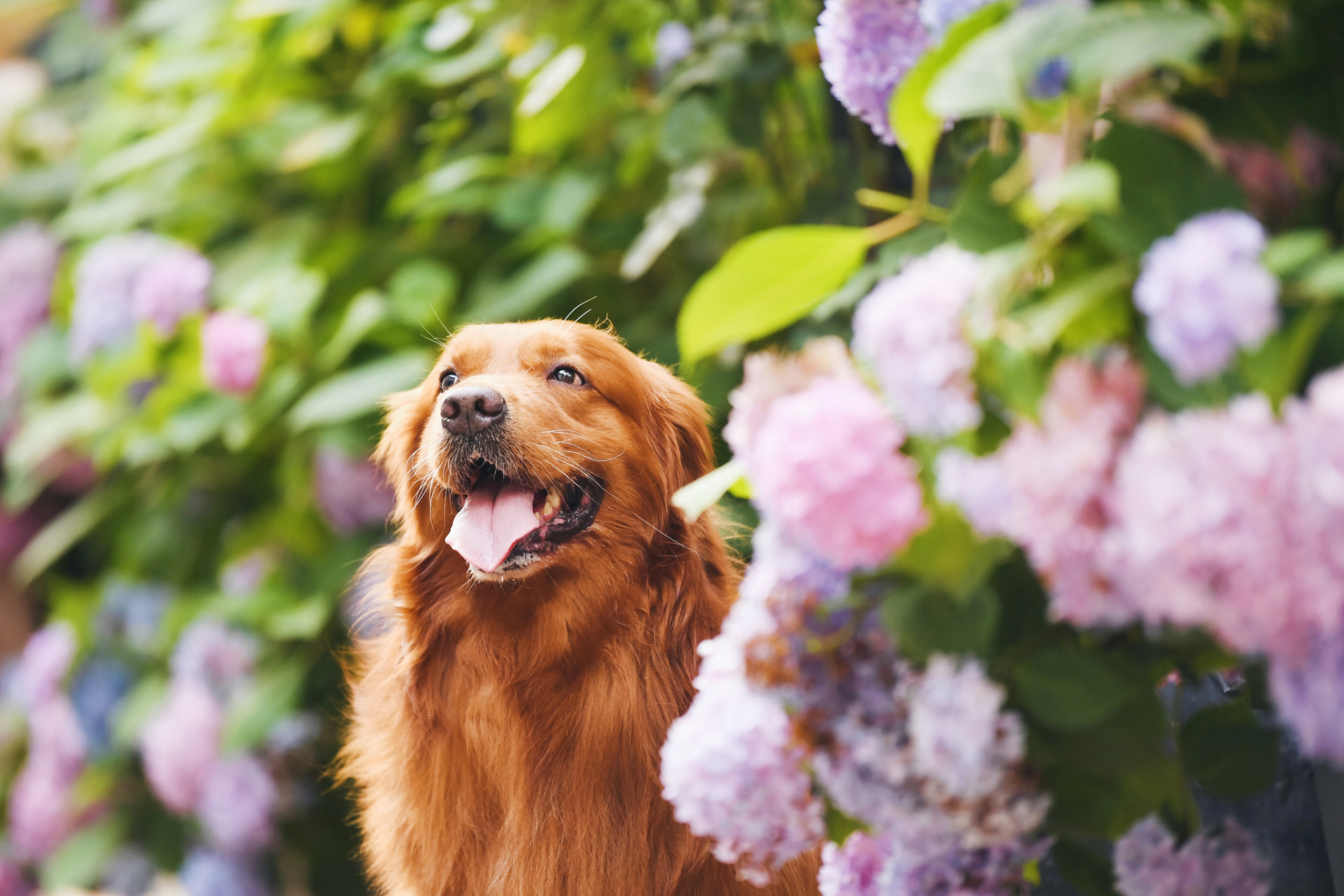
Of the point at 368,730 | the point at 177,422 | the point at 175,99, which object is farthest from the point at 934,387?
the point at 175,99

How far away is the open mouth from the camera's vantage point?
86 cm

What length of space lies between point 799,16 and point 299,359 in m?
0.98

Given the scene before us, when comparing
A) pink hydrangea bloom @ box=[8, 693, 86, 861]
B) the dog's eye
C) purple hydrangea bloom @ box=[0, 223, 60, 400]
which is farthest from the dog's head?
purple hydrangea bloom @ box=[0, 223, 60, 400]

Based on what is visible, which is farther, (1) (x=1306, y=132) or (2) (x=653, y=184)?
(2) (x=653, y=184)

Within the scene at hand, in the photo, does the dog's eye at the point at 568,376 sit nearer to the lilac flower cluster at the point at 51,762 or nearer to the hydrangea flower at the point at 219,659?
the hydrangea flower at the point at 219,659

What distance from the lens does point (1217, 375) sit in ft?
1.64

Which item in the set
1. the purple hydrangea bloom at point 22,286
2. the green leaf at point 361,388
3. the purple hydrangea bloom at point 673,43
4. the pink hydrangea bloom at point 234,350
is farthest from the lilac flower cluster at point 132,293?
the purple hydrangea bloom at point 673,43

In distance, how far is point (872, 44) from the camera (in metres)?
0.74

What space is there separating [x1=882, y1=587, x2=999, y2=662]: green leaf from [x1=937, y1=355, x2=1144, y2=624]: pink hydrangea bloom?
55mm

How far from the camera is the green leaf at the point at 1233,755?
0.72m

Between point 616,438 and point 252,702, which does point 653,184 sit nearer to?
point 616,438

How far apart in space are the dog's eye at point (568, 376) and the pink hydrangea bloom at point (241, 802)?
122 centimetres

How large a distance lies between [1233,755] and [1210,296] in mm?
391

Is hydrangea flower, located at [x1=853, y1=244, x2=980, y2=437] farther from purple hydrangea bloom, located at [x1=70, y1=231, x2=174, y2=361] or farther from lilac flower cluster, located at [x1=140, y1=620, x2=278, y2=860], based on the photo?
purple hydrangea bloom, located at [x1=70, y1=231, x2=174, y2=361]
